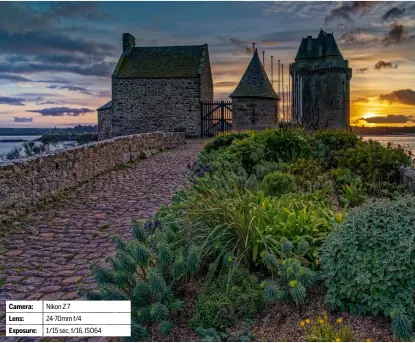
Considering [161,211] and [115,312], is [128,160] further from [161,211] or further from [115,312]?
[115,312]

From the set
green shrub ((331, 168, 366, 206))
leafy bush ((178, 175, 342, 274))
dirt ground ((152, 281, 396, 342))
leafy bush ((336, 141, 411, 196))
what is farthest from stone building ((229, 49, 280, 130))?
dirt ground ((152, 281, 396, 342))

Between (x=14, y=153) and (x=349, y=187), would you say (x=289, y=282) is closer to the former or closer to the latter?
(x=349, y=187)

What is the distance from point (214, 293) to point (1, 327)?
1.85 m

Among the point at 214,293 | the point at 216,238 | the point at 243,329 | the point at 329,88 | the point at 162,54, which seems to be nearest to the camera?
the point at 243,329

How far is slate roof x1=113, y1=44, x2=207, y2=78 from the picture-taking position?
99.6 ft

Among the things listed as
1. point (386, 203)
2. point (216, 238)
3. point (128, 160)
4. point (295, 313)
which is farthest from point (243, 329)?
point (128, 160)

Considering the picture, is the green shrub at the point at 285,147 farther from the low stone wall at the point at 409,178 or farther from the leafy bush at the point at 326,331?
the leafy bush at the point at 326,331

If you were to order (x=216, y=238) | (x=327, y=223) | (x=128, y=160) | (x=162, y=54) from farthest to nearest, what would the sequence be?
(x=162, y=54), (x=128, y=160), (x=327, y=223), (x=216, y=238)

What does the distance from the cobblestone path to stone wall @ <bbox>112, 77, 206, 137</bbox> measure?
19.0 metres

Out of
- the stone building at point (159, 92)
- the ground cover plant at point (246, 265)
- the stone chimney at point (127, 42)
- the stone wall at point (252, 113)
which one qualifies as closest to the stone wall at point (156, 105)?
the stone building at point (159, 92)

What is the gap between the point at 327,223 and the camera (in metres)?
4.32

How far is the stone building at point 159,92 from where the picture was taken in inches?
1180

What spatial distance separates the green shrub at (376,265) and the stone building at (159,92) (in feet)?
87.9

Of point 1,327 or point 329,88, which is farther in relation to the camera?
point 329,88
